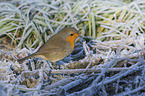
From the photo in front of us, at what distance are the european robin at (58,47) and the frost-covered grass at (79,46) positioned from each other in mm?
168

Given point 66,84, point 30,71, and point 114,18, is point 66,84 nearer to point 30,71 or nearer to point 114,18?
point 30,71

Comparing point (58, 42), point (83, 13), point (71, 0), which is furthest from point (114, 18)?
point (58, 42)

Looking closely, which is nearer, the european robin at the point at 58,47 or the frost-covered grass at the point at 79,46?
the frost-covered grass at the point at 79,46

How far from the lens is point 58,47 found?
92.4 inches

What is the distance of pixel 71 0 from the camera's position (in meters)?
3.61

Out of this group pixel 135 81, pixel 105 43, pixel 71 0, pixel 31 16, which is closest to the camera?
pixel 135 81

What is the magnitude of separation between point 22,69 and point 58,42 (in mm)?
564

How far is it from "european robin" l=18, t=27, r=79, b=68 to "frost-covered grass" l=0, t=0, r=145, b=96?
17 cm

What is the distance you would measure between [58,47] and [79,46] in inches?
29.4

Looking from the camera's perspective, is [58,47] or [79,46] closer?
[58,47]

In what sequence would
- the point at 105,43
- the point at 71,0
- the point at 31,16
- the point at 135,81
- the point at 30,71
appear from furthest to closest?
1. the point at 71,0
2. the point at 31,16
3. the point at 105,43
4. the point at 30,71
5. the point at 135,81

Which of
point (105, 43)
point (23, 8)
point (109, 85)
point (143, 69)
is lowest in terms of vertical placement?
point (109, 85)

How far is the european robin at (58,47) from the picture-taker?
7.65 feet

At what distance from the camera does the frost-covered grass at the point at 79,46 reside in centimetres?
204
